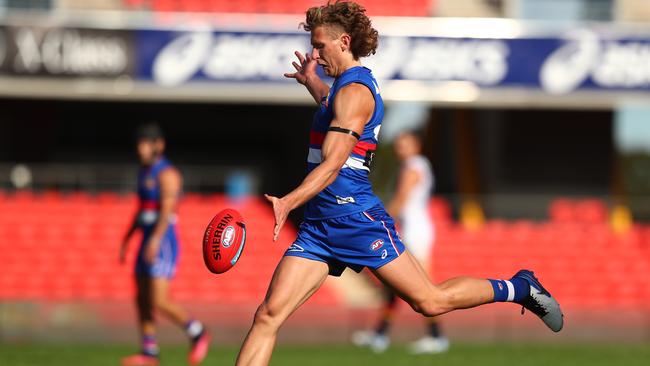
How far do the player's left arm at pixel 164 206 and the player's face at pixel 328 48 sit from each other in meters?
4.30

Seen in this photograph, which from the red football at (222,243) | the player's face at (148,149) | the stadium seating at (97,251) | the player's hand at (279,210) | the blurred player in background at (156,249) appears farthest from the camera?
the stadium seating at (97,251)

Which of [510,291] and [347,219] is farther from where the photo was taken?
[510,291]

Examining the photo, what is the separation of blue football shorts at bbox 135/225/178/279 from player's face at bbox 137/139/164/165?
654 millimetres

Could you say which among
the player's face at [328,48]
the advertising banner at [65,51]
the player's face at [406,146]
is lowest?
the player's face at [328,48]

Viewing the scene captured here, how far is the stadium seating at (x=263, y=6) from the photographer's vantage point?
69.3 ft

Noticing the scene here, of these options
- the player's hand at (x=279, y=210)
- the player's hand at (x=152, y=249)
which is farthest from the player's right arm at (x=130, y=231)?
the player's hand at (x=279, y=210)

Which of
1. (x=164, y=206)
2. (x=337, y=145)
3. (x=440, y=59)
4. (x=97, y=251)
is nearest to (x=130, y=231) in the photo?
(x=164, y=206)

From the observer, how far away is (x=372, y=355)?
12789 millimetres

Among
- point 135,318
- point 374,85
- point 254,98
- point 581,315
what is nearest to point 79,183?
point 254,98

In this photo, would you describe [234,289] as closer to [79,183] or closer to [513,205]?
[79,183]

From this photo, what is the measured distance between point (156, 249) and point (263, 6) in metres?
11.2

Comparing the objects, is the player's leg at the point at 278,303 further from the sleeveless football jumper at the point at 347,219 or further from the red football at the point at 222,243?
the red football at the point at 222,243

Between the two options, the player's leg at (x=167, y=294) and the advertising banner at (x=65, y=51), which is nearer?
the player's leg at (x=167, y=294)

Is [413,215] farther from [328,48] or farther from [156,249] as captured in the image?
[328,48]
